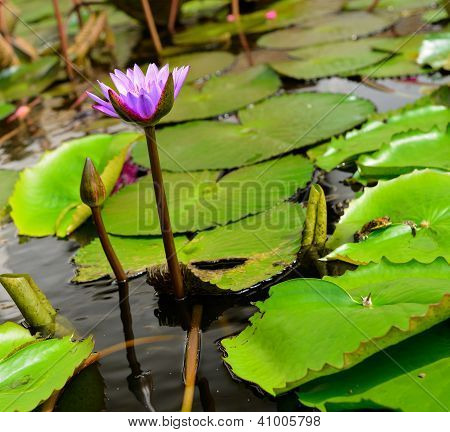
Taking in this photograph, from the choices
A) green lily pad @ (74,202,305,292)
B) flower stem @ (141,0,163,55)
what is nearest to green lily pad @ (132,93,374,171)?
green lily pad @ (74,202,305,292)

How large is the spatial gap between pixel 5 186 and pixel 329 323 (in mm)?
1472

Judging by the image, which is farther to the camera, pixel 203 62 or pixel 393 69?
pixel 203 62

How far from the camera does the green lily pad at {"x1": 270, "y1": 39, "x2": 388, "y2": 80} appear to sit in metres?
2.65

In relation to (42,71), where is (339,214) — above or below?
below

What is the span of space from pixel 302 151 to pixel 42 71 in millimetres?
1894

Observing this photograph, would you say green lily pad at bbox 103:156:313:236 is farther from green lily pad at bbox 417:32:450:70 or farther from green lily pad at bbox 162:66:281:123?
green lily pad at bbox 417:32:450:70

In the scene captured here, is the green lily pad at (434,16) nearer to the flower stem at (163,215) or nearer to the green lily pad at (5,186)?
the green lily pad at (5,186)

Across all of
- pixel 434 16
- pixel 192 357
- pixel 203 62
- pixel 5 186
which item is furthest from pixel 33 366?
pixel 434 16

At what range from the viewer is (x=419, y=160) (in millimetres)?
1662

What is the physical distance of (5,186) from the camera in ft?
6.97

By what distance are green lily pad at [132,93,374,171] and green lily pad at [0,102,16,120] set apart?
1.11 metres
